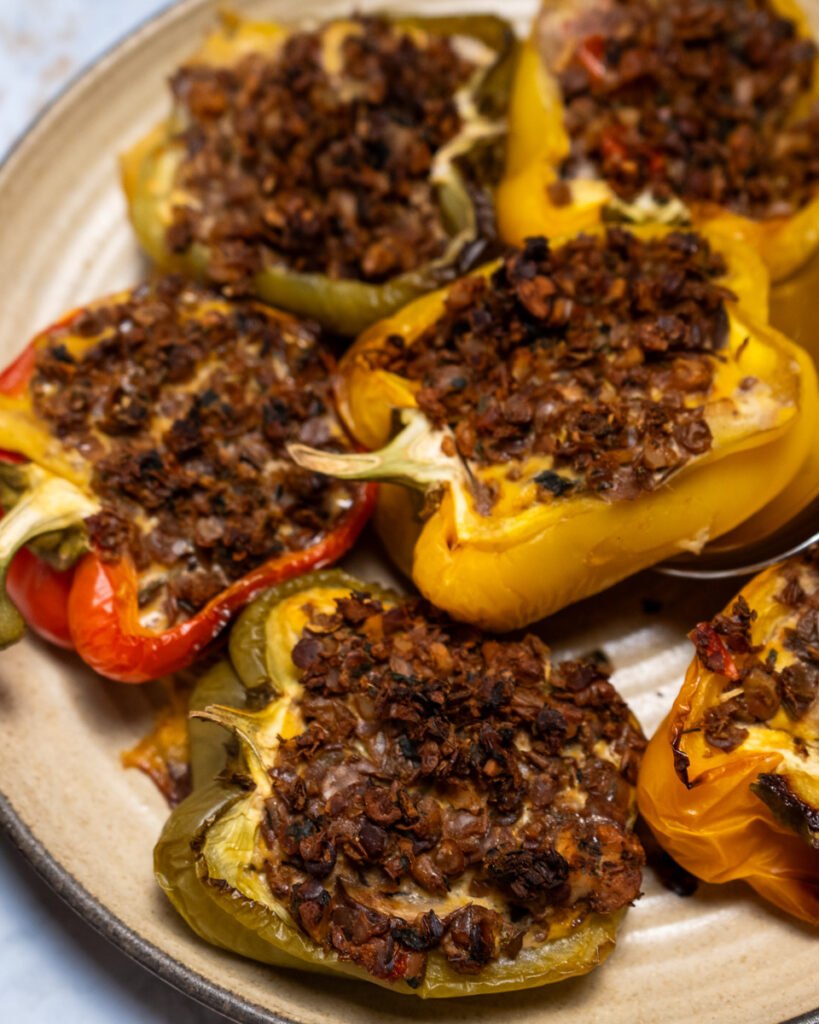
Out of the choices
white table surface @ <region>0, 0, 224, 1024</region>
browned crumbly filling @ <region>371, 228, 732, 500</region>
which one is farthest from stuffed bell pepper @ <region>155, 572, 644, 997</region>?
white table surface @ <region>0, 0, 224, 1024</region>

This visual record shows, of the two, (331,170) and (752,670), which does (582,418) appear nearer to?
(752,670)

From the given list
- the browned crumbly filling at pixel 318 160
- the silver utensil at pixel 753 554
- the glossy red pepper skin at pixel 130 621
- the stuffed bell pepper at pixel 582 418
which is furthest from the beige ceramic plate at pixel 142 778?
the stuffed bell pepper at pixel 582 418

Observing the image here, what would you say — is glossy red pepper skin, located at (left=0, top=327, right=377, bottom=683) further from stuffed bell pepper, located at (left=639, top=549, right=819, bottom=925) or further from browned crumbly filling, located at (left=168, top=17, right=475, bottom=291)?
stuffed bell pepper, located at (left=639, top=549, right=819, bottom=925)

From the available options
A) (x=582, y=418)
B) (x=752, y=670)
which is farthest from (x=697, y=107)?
(x=752, y=670)

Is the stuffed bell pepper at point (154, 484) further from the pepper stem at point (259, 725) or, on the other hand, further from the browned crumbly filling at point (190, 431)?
the pepper stem at point (259, 725)

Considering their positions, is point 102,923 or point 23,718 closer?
point 102,923

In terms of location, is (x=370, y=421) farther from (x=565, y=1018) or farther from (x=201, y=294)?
(x=565, y=1018)

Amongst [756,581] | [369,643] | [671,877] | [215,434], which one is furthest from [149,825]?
[756,581]
